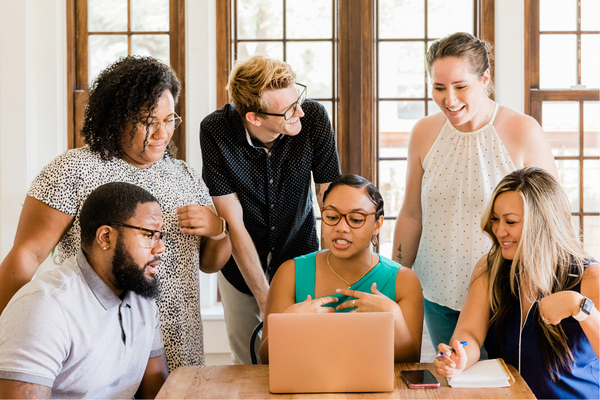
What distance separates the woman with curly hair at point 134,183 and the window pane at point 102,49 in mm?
1871

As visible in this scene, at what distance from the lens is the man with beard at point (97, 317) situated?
1.25m

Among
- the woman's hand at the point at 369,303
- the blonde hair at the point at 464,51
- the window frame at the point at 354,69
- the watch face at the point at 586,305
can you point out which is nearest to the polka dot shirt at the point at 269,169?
the blonde hair at the point at 464,51

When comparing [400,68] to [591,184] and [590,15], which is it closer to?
[590,15]

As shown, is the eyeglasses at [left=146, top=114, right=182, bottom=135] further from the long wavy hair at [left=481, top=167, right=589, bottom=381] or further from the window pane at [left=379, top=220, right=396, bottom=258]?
the window pane at [left=379, top=220, right=396, bottom=258]

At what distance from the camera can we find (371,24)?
10.8 feet

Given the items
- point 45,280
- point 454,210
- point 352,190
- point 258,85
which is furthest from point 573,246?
point 45,280

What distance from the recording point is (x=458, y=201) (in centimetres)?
192

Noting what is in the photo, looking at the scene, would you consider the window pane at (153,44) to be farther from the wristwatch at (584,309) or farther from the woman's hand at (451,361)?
the wristwatch at (584,309)

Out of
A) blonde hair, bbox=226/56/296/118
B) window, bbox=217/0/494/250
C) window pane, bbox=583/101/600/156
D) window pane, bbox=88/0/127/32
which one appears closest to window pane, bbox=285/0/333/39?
window, bbox=217/0/494/250

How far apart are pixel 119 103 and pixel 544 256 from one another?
52.0 inches

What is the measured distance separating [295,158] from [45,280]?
1024mm

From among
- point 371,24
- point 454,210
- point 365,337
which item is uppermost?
point 371,24

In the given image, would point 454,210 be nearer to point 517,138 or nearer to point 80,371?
point 517,138

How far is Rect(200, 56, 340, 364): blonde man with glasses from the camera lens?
1954 mm
